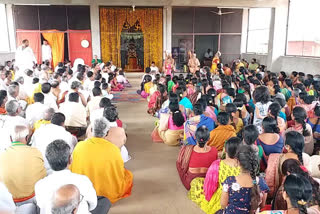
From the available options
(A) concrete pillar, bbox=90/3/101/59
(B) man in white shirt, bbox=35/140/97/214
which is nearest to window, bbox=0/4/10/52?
(A) concrete pillar, bbox=90/3/101/59

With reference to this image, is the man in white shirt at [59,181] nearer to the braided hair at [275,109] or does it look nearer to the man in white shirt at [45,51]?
the braided hair at [275,109]

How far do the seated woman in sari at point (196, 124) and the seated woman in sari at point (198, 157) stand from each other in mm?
688

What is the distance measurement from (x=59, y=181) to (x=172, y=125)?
2.77 meters

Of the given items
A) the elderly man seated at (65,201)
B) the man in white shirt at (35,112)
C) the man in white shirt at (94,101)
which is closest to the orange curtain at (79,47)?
the man in white shirt at (94,101)

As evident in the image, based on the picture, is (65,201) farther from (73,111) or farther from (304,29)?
(304,29)

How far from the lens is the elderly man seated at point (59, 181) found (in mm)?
2193

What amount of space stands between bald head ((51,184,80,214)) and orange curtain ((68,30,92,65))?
37.6ft

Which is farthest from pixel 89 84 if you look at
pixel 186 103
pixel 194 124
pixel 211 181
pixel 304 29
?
pixel 304 29

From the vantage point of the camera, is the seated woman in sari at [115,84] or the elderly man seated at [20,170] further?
the seated woman in sari at [115,84]

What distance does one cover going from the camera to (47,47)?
12086 mm

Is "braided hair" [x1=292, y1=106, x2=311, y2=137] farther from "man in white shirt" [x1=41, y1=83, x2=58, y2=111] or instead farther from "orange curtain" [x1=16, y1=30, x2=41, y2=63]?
"orange curtain" [x1=16, y1=30, x2=41, y2=63]

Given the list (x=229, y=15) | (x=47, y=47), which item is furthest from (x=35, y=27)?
(x=229, y=15)

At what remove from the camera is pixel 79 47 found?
12.4 m

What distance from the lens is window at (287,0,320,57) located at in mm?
9977
